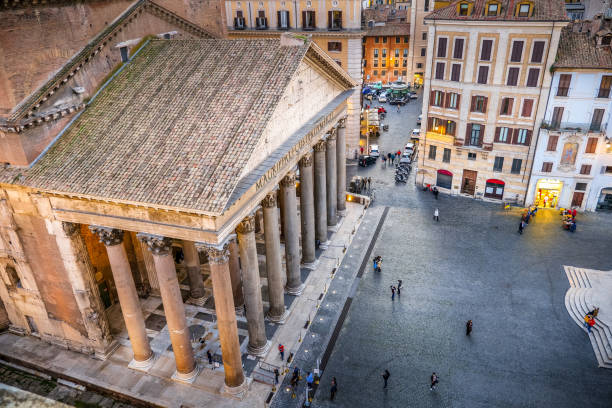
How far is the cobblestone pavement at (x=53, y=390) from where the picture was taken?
27.6 m

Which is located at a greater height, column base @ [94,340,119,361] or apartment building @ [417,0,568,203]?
apartment building @ [417,0,568,203]

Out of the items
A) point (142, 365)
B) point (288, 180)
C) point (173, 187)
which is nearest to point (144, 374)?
point (142, 365)

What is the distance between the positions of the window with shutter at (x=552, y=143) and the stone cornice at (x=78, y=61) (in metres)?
36.0

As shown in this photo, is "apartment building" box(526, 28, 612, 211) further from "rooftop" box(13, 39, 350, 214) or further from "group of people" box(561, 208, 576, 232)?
"rooftop" box(13, 39, 350, 214)

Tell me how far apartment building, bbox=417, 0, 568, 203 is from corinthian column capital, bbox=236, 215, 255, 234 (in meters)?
31.5

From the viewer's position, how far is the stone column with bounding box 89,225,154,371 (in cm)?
2511

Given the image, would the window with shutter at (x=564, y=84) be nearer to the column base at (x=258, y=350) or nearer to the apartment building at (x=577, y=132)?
the apartment building at (x=577, y=132)

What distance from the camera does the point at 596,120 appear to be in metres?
43.5

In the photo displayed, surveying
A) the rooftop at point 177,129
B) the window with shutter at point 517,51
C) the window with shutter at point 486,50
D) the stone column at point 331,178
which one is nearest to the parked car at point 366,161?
the stone column at point 331,178

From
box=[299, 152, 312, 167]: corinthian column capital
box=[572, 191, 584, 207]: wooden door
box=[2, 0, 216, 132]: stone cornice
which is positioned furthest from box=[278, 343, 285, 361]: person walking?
box=[572, 191, 584, 207]: wooden door

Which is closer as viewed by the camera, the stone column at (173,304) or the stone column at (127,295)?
the stone column at (173,304)

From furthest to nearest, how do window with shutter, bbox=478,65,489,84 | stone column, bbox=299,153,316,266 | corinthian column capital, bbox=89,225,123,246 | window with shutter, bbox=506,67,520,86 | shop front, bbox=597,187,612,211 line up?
shop front, bbox=597,187,612,211, window with shutter, bbox=478,65,489,84, window with shutter, bbox=506,67,520,86, stone column, bbox=299,153,316,266, corinthian column capital, bbox=89,225,123,246

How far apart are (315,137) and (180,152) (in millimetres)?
13125

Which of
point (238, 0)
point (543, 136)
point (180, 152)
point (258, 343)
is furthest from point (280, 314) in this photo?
point (238, 0)
